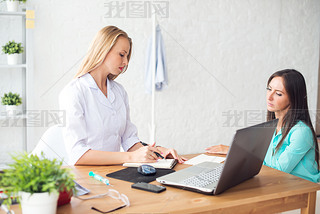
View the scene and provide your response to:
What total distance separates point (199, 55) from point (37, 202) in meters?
3.25

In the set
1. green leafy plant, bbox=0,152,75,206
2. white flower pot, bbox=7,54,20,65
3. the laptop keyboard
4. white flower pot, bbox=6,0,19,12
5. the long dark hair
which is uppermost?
white flower pot, bbox=6,0,19,12

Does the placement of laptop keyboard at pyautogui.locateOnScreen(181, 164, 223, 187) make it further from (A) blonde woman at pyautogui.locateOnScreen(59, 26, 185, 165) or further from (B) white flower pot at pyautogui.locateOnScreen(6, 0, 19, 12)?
(B) white flower pot at pyautogui.locateOnScreen(6, 0, 19, 12)

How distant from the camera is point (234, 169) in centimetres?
125

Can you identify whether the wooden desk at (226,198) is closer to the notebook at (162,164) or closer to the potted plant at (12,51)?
the notebook at (162,164)

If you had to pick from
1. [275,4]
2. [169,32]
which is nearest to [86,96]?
[169,32]

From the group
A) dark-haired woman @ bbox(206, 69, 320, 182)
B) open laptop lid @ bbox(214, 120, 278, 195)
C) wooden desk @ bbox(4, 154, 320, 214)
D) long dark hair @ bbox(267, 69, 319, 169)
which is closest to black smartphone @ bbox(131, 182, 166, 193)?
wooden desk @ bbox(4, 154, 320, 214)

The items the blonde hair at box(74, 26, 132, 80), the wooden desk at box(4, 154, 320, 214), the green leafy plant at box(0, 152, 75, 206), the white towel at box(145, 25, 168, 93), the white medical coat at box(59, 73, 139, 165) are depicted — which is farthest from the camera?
the white towel at box(145, 25, 168, 93)

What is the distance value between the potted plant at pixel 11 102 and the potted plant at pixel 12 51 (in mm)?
280

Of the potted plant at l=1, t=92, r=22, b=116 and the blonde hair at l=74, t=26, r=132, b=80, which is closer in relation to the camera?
the blonde hair at l=74, t=26, r=132, b=80

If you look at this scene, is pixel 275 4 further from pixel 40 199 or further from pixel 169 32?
pixel 40 199

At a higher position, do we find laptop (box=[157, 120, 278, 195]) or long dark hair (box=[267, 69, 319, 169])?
long dark hair (box=[267, 69, 319, 169])

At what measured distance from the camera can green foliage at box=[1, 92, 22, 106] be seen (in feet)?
9.75

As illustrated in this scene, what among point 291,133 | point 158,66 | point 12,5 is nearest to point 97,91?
point 291,133

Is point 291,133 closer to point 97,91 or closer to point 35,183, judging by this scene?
point 97,91
